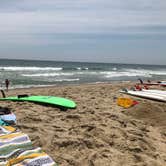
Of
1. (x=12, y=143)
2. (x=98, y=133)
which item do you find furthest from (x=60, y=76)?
(x=12, y=143)

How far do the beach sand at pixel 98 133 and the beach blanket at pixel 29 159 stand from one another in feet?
0.78

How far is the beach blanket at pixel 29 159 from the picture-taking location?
345 cm

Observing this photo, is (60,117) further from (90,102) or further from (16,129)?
(90,102)

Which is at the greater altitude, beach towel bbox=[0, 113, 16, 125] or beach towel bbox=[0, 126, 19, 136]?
beach towel bbox=[0, 113, 16, 125]

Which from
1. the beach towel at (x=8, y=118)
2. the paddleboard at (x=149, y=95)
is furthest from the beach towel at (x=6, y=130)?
the paddleboard at (x=149, y=95)

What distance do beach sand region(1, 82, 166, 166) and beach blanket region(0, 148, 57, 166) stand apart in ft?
0.78

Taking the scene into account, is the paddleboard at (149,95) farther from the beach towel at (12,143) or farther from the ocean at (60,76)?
the ocean at (60,76)

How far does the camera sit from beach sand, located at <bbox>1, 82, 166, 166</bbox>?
402 cm

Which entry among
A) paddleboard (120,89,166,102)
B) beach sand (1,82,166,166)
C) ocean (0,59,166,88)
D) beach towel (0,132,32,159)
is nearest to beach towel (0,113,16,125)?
beach sand (1,82,166,166)

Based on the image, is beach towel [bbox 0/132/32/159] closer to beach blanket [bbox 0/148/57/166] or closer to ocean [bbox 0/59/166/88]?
beach blanket [bbox 0/148/57/166]

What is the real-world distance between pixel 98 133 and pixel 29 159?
1684 millimetres

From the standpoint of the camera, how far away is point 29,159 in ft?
11.6

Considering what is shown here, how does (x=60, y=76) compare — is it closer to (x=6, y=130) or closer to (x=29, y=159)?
(x=6, y=130)

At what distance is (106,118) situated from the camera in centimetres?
615
